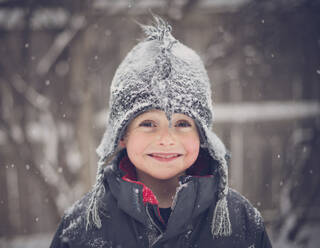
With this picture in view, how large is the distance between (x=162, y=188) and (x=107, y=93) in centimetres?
264

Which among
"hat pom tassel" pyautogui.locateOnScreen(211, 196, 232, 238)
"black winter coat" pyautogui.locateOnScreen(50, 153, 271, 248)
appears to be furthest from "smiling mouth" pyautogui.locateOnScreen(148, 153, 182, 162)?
"hat pom tassel" pyautogui.locateOnScreen(211, 196, 232, 238)

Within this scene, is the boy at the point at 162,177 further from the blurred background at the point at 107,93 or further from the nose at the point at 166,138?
the blurred background at the point at 107,93

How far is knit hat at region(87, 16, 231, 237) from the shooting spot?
1.24m

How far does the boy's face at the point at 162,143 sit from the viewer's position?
48.3 inches

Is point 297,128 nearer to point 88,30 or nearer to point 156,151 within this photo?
point 88,30

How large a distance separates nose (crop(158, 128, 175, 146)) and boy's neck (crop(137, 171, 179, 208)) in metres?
0.25

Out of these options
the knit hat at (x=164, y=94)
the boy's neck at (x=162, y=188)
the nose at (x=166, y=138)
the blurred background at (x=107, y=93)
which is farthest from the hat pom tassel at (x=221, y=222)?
the blurred background at (x=107, y=93)

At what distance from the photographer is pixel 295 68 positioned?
4195 mm

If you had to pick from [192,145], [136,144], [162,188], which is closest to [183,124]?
[192,145]

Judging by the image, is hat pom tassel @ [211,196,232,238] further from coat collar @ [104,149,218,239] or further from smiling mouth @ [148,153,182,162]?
smiling mouth @ [148,153,182,162]

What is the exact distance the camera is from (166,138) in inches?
47.7

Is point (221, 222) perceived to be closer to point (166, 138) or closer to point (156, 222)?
point (156, 222)

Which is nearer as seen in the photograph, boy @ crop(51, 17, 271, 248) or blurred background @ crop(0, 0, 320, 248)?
boy @ crop(51, 17, 271, 248)

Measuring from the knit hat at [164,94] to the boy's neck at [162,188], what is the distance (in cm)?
21
